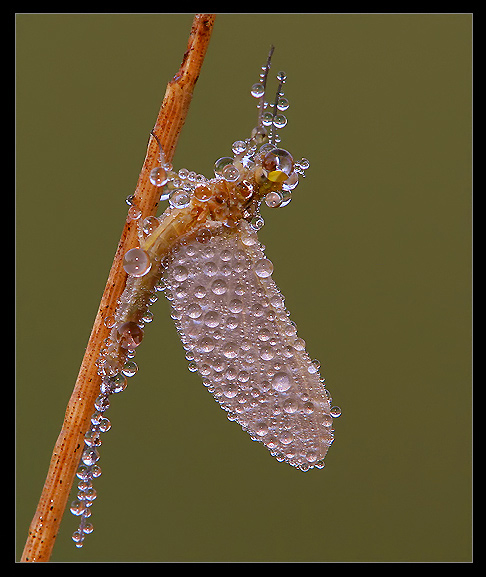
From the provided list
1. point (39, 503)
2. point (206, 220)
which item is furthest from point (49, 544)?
point (206, 220)

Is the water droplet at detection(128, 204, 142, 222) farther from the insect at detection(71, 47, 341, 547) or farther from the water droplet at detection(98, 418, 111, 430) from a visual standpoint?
the water droplet at detection(98, 418, 111, 430)

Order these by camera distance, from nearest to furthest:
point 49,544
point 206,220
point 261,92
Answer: point 49,544 → point 261,92 → point 206,220

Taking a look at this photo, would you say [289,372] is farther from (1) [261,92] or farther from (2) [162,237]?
(1) [261,92]

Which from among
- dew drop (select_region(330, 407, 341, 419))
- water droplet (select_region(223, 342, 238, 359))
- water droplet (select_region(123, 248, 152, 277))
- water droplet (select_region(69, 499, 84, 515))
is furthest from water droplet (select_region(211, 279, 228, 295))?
water droplet (select_region(69, 499, 84, 515))

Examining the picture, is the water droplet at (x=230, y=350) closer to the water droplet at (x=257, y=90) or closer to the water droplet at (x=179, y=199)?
the water droplet at (x=179, y=199)

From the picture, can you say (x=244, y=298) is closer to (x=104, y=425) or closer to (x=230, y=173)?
(x=230, y=173)

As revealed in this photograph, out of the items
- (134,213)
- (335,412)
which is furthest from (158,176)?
(335,412)

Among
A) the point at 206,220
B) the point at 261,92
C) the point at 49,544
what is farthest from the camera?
the point at 206,220
